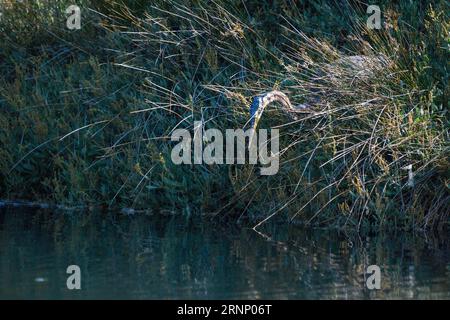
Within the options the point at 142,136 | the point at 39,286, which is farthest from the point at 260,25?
the point at 39,286

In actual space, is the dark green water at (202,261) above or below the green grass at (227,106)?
below

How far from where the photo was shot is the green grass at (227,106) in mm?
10164

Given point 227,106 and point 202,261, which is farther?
point 227,106

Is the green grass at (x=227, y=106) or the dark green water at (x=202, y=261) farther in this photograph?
the green grass at (x=227, y=106)

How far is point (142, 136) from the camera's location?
38.0 feet

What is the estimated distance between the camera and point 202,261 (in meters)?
9.08

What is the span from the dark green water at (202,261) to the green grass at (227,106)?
0.37 meters

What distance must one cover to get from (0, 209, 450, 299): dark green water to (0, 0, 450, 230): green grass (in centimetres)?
37

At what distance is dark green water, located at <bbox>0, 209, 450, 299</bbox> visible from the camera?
26.4ft

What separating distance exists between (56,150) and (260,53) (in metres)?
2.47

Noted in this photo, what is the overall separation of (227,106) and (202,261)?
8.47ft

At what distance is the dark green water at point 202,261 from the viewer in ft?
26.4

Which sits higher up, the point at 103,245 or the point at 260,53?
the point at 260,53

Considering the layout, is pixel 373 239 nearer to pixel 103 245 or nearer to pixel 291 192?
pixel 291 192
